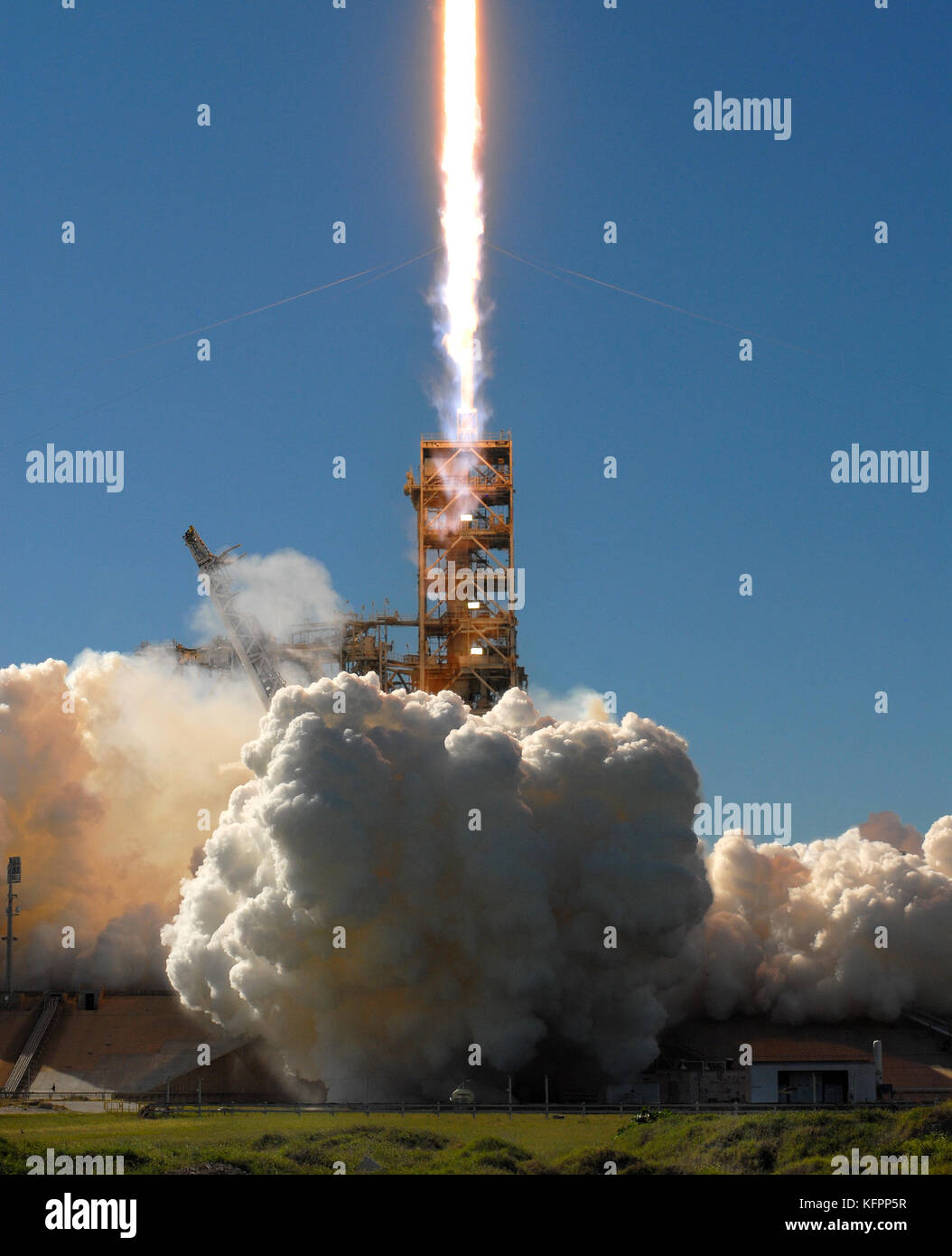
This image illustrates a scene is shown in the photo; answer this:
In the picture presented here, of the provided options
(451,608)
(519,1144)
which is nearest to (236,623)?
(451,608)

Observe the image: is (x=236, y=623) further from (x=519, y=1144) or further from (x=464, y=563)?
(x=519, y=1144)

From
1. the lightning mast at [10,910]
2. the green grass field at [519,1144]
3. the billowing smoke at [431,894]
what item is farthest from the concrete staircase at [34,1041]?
the green grass field at [519,1144]

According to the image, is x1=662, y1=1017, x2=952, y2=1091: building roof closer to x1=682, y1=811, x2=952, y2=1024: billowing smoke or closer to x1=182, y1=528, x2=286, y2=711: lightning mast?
x1=682, y1=811, x2=952, y2=1024: billowing smoke

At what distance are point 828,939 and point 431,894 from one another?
2182 centimetres

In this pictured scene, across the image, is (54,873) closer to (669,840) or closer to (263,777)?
(263,777)

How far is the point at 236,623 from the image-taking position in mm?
89062

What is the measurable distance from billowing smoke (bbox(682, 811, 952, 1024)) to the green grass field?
927 inches

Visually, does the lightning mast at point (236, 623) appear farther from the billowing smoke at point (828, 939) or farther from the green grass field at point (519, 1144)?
the green grass field at point (519, 1144)

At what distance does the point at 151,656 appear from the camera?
104938mm

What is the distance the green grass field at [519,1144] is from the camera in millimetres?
48531

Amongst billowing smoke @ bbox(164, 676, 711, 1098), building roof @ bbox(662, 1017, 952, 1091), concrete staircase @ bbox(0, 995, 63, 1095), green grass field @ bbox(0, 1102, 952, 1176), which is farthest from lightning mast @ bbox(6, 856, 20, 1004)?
building roof @ bbox(662, 1017, 952, 1091)

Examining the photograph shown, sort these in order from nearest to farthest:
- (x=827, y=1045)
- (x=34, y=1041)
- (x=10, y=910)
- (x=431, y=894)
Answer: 1. (x=431, y=894)
2. (x=827, y=1045)
3. (x=34, y=1041)
4. (x=10, y=910)

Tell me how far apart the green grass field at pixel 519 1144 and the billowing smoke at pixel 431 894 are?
1042cm
